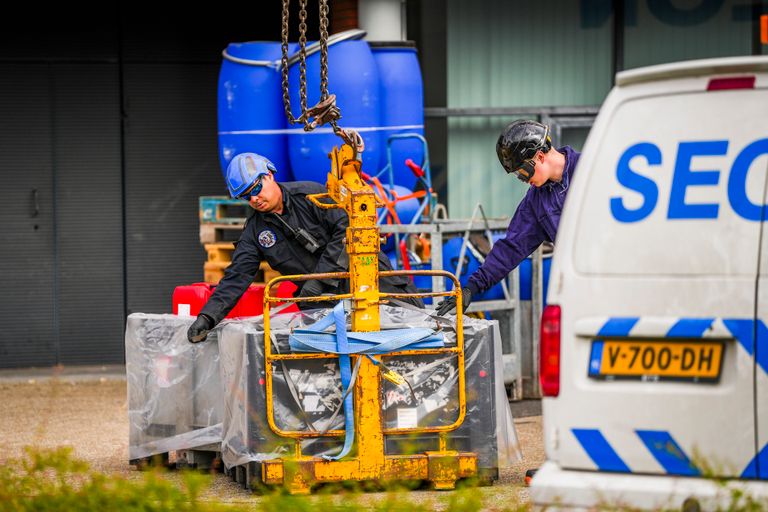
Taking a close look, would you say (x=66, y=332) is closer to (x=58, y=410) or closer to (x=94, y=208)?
(x=94, y=208)

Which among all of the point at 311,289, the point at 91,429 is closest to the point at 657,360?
the point at 311,289

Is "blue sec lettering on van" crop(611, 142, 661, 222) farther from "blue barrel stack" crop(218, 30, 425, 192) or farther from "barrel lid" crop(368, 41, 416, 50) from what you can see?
"barrel lid" crop(368, 41, 416, 50)

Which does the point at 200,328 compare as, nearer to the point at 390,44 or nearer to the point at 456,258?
the point at 456,258

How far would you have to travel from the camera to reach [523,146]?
23.7 ft

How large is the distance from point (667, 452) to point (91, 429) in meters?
5.91

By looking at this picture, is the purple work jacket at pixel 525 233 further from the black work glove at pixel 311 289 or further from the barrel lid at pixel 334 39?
the barrel lid at pixel 334 39

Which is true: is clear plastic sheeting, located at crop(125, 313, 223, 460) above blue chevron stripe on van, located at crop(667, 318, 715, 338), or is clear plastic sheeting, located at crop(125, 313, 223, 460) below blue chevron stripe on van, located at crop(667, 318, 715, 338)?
below

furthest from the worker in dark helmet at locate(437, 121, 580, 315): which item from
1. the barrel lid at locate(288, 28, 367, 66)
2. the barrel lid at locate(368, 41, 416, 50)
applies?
the barrel lid at locate(368, 41, 416, 50)

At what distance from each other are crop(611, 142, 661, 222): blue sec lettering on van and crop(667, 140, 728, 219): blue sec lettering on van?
0.07 m

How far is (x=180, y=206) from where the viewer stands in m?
12.5

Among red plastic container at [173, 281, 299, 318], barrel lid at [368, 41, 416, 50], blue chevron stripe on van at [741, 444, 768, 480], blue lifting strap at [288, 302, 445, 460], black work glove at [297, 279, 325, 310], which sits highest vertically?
barrel lid at [368, 41, 416, 50]

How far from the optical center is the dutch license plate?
4.52m

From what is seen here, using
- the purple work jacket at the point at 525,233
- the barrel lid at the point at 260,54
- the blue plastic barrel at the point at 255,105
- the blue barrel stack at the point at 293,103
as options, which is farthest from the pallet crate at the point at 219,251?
the purple work jacket at the point at 525,233

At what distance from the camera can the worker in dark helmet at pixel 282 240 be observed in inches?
297
